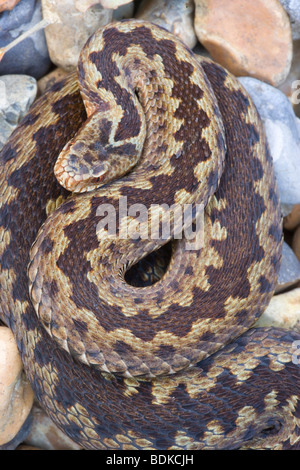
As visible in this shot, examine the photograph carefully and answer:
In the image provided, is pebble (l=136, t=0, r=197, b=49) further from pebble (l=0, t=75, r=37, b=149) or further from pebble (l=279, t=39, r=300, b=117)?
pebble (l=0, t=75, r=37, b=149)

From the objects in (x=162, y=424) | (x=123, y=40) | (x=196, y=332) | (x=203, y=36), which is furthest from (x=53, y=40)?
(x=162, y=424)

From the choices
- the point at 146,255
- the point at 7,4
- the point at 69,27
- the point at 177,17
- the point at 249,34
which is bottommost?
the point at 146,255

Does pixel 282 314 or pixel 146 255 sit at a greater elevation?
pixel 146 255

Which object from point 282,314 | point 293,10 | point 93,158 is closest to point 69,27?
point 93,158

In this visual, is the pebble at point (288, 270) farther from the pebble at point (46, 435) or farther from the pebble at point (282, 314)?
the pebble at point (46, 435)

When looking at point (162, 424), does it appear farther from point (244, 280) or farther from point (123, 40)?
point (123, 40)

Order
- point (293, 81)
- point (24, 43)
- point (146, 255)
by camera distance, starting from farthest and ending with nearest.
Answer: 1. point (293, 81)
2. point (24, 43)
3. point (146, 255)

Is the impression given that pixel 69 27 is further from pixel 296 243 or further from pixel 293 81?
pixel 296 243

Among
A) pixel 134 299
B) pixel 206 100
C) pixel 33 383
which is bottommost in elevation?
pixel 33 383
